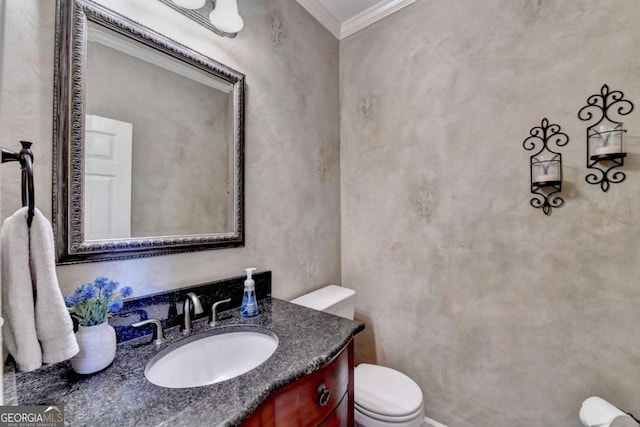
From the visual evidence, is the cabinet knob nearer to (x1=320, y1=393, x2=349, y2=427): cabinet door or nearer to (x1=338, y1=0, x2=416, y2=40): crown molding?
(x1=320, y1=393, x2=349, y2=427): cabinet door

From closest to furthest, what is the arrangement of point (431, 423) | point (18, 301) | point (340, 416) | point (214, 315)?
point (18, 301), point (340, 416), point (214, 315), point (431, 423)

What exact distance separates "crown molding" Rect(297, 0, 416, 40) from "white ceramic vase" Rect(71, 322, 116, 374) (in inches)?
69.3

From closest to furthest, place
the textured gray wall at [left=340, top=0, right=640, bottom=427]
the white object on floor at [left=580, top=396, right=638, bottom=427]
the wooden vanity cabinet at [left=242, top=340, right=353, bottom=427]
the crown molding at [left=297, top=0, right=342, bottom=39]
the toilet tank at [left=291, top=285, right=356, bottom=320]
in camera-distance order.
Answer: the wooden vanity cabinet at [left=242, top=340, right=353, bottom=427]
the white object on floor at [left=580, top=396, right=638, bottom=427]
the textured gray wall at [left=340, top=0, right=640, bottom=427]
the toilet tank at [left=291, top=285, right=356, bottom=320]
the crown molding at [left=297, top=0, right=342, bottom=39]

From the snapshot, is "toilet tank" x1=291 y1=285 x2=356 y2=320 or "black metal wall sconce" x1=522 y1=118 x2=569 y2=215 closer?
"black metal wall sconce" x1=522 y1=118 x2=569 y2=215

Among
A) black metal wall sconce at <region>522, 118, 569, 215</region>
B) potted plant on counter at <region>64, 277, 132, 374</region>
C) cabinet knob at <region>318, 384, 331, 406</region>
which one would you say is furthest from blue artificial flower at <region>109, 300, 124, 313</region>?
black metal wall sconce at <region>522, 118, 569, 215</region>

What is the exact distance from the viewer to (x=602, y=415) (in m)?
0.95

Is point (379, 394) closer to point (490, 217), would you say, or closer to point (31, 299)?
point (490, 217)

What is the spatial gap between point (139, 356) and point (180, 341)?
0.12 metres

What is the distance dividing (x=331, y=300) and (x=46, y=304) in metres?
1.14

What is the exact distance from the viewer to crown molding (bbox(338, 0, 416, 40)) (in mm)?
1569

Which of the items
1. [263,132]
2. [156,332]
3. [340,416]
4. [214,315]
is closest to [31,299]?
[156,332]

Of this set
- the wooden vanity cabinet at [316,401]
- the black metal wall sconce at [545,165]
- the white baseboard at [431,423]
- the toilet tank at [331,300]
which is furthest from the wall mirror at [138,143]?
the white baseboard at [431,423]

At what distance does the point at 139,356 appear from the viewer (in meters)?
0.77

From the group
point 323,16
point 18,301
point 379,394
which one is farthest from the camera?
point 323,16
